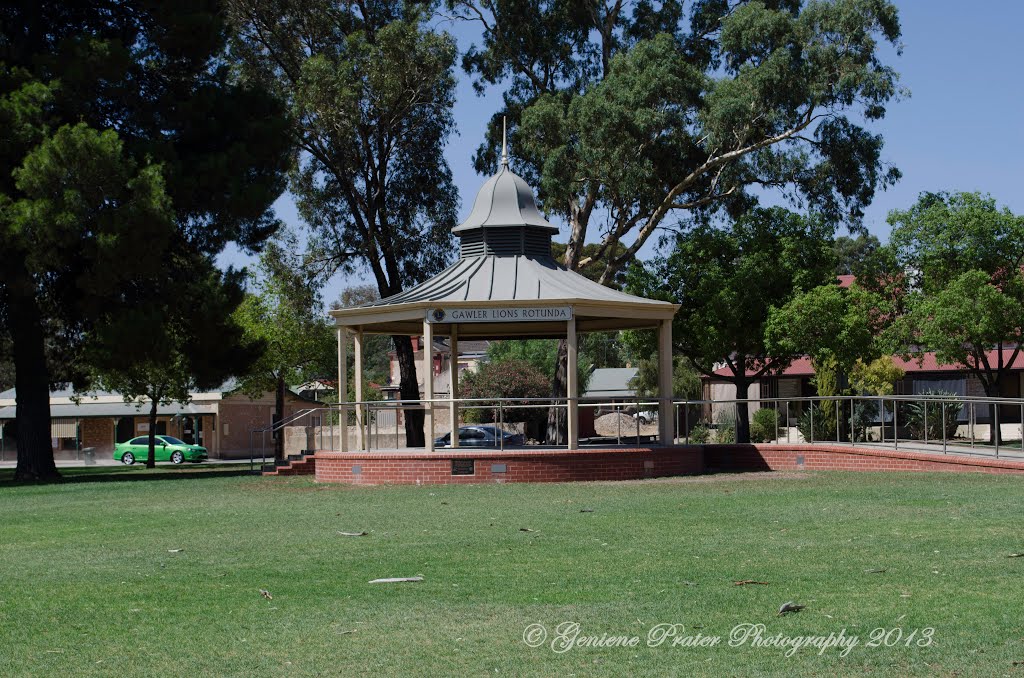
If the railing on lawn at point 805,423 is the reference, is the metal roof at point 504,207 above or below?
above

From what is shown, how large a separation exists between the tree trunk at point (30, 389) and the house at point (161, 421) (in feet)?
89.6

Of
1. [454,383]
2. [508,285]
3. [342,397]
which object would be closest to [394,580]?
[508,285]

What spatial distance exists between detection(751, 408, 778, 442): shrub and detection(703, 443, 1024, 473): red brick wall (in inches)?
179

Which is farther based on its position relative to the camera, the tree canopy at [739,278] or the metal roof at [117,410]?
the metal roof at [117,410]

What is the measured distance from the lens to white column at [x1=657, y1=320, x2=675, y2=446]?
24.7 meters

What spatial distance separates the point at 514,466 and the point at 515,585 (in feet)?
42.4

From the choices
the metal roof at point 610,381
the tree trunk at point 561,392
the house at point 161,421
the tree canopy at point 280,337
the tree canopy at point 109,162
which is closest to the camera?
the tree canopy at point 109,162

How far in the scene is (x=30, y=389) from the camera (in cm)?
2852

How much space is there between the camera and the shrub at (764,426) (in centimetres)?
3089

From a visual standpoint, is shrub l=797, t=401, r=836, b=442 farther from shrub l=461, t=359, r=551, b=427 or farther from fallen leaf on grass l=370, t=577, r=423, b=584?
shrub l=461, t=359, r=551, b=427

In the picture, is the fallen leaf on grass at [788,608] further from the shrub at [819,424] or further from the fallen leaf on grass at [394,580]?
the shrub at [819,424]

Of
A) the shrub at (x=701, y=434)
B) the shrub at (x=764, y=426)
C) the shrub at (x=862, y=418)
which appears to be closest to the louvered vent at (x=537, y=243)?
the shrub at (x=701, y=434)

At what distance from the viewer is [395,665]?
22.7ft

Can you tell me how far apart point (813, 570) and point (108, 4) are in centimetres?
2518
